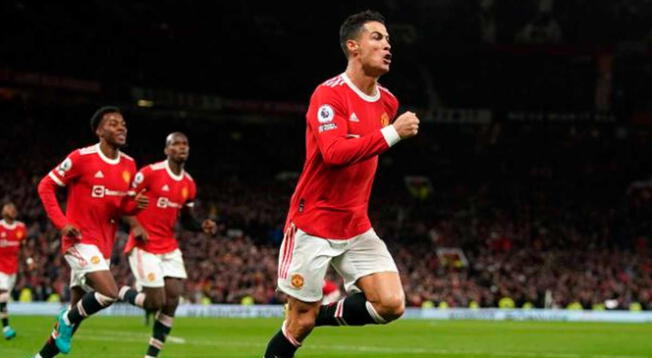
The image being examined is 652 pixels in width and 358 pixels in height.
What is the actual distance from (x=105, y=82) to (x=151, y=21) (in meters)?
3.33

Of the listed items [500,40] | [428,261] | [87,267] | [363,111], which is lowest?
[428,261]

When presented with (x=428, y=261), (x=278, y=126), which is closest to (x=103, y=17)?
(x=278, y=126)

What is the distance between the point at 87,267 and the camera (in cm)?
1189

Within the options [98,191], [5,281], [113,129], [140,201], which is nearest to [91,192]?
[98,191]

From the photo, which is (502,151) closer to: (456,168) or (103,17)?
(456,168)

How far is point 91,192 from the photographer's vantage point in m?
12.4

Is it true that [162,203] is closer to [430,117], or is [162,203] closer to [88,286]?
[88,286]

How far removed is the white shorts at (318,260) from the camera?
8406 mm

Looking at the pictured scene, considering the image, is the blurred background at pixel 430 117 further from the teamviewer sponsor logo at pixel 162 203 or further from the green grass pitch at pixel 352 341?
the teamviewer sponsor logo at pixel 162 203

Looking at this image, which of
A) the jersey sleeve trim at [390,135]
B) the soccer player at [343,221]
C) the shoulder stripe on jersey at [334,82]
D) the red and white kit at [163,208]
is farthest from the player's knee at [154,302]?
the jersey sleeve trim at [390,135]

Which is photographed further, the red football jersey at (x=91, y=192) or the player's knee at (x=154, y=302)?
the player's knee at (x=154, y=302)

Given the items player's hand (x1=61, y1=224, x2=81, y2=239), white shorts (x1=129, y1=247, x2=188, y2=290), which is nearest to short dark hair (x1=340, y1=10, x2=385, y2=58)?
player's hand (x1=61, y1=224, x2=81, y2=239)

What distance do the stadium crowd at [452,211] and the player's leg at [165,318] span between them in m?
16.8

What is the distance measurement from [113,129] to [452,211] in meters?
37.4
